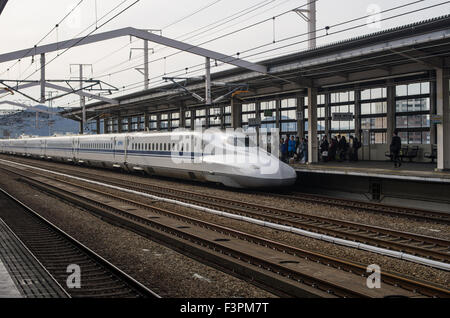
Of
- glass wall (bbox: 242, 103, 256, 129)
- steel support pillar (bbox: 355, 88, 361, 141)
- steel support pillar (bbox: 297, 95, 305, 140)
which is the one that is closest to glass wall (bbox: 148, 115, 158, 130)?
glass wall (bbox: 242, 103, 256, 129)

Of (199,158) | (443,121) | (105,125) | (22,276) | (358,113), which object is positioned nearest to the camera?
(22,276)

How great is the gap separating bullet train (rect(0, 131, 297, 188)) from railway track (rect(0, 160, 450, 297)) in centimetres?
479

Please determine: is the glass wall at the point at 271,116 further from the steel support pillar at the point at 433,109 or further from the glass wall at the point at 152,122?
the glass wall at the point at 152,122

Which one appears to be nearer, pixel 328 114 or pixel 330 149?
pixel 330 149

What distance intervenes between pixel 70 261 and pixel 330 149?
17.9 metres

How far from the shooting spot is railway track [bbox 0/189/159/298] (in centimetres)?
704

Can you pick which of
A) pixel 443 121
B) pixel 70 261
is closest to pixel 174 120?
pixel 443 121

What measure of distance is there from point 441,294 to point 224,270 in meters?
3.39

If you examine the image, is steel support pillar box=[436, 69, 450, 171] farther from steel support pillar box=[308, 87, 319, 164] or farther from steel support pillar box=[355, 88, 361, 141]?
steel support pillar box=[355, 88, 361, 141]

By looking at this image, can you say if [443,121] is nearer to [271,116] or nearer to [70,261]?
[271,116]

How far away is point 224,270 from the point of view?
26.9 ft

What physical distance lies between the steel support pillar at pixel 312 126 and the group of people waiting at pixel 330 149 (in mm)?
811

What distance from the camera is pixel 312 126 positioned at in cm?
2334

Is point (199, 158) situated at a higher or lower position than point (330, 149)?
lower
